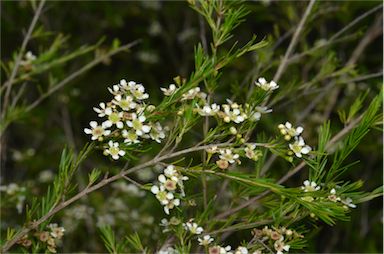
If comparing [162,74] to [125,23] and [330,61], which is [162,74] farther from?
[330,61]

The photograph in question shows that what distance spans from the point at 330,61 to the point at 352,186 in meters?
0.66

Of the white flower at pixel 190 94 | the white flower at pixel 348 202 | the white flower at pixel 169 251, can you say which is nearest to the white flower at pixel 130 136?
the white flower at pixel 190 94

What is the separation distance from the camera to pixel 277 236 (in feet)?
3.23

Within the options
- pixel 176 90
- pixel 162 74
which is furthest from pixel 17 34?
pixel 176 90

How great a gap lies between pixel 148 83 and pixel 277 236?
6.43 feet

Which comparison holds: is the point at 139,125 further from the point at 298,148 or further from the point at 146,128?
the point at 298,148

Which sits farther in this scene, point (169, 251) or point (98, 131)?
point (169, 251)

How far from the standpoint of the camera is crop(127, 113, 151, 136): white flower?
3.08ft

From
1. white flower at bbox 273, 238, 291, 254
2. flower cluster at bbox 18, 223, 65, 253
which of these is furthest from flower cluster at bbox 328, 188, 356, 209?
flower cluster at bbox 18, 223, 65, 253

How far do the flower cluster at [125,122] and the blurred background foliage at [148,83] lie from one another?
1.57ft

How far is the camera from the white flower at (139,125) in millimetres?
938

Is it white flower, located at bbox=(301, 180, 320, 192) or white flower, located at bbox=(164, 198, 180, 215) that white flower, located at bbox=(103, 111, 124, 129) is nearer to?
white flower, located at bbox=(164, 198, 180, 215)

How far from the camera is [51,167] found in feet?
7.88

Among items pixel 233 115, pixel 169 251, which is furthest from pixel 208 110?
pixel 169 251
